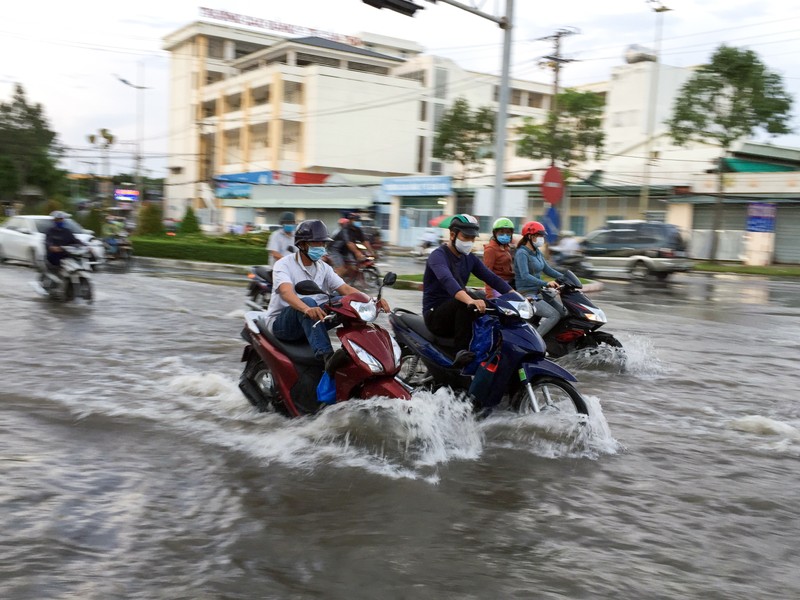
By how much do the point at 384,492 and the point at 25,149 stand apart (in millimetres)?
63251

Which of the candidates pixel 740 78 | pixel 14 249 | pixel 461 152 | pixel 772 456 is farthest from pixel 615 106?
pixel 772 456

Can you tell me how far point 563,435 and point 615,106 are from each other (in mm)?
53260

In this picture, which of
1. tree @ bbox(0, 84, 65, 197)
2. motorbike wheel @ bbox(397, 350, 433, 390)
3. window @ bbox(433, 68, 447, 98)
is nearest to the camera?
motorbike wheel @ bbox(397, 350, 433, 390)

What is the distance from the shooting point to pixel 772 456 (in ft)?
18.9

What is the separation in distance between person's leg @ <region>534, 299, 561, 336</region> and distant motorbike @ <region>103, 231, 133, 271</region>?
19.1 metres

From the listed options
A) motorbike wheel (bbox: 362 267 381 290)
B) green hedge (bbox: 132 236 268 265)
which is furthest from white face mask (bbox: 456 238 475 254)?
green hedge (bbox: 132 236 268 265)

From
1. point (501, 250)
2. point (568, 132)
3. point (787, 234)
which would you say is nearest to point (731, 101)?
point (787, 234)

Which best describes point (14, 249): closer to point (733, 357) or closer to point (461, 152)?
point (733, 357)

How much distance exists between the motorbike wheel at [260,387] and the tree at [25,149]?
199 ft

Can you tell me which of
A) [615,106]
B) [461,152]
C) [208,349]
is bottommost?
[208,349]

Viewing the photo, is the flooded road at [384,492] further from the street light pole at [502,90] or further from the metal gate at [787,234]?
the metal gate at [787,234]

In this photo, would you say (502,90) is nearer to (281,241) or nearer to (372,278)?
(372,278)

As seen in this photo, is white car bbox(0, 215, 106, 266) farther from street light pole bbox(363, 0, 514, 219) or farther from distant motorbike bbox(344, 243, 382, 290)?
street light pole bbox(363, 0, 514, 219)

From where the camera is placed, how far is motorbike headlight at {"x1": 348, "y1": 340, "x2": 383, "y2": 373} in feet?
17.7
